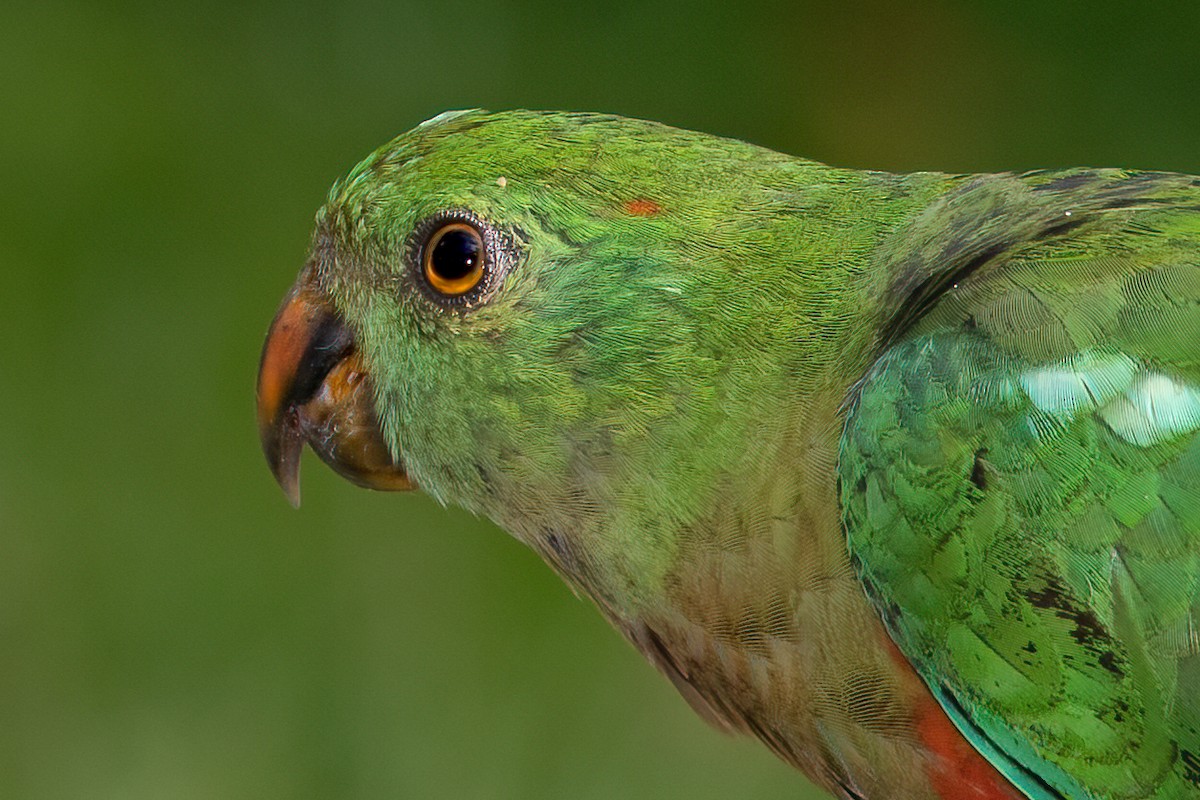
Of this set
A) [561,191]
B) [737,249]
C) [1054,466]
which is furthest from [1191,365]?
[561,191]

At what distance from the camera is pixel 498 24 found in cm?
366

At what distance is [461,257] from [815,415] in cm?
42

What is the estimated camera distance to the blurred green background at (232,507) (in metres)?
3.38

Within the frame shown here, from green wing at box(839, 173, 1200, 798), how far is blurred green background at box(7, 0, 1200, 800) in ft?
7.95

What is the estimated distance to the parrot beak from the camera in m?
1.54

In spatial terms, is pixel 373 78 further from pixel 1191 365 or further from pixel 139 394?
pixel 1191 365

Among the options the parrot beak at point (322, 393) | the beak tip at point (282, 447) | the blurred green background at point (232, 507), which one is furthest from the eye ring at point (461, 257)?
the blurred green background at point (232, 507)

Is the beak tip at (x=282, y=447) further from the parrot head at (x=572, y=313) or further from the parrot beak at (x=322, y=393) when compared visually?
the parrot head at (x=572, y=313)

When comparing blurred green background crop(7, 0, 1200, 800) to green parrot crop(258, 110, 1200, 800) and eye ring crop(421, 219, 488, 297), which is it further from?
eye ring crop(421, 219, 488, 297)

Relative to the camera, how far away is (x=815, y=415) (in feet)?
4.10

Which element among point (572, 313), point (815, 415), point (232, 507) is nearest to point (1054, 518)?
point (815, 415)

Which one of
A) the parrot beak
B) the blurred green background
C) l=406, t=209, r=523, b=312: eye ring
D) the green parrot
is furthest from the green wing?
the blurred green background

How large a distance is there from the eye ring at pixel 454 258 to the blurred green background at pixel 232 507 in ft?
7.12

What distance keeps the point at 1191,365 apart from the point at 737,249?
0.47 metres
